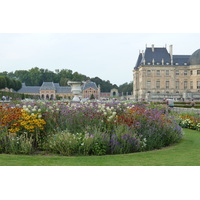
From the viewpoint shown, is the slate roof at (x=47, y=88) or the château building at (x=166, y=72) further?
the slate roof at (x=47, y=88)

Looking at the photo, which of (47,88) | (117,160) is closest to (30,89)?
(47,88)

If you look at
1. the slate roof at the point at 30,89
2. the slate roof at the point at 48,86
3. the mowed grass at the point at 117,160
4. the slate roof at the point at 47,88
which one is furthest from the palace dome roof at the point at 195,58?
the mowed grass at the point at 117,160

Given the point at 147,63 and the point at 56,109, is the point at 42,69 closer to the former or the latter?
the point at 147,63

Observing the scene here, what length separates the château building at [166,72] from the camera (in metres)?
60.9

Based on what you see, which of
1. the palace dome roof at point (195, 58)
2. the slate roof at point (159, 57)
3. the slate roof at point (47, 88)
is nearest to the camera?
the palace dome roof at point (195, 58)

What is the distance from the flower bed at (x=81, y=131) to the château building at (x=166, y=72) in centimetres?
5242

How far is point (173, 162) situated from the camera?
571 centimetres

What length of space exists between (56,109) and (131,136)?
8.20ft

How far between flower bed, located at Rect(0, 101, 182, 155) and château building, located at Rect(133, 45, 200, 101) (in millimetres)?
52424

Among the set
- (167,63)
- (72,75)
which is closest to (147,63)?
(167,63)

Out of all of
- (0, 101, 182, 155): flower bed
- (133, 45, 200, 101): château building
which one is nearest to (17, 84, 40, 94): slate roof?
(133, 45, 200, 101): château building

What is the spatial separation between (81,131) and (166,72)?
56922mm

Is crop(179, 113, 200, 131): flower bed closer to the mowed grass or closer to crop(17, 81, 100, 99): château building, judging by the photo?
the mowed grass

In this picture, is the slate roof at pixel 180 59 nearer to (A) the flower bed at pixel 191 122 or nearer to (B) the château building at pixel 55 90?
(B) the château building at pixel 55 90
